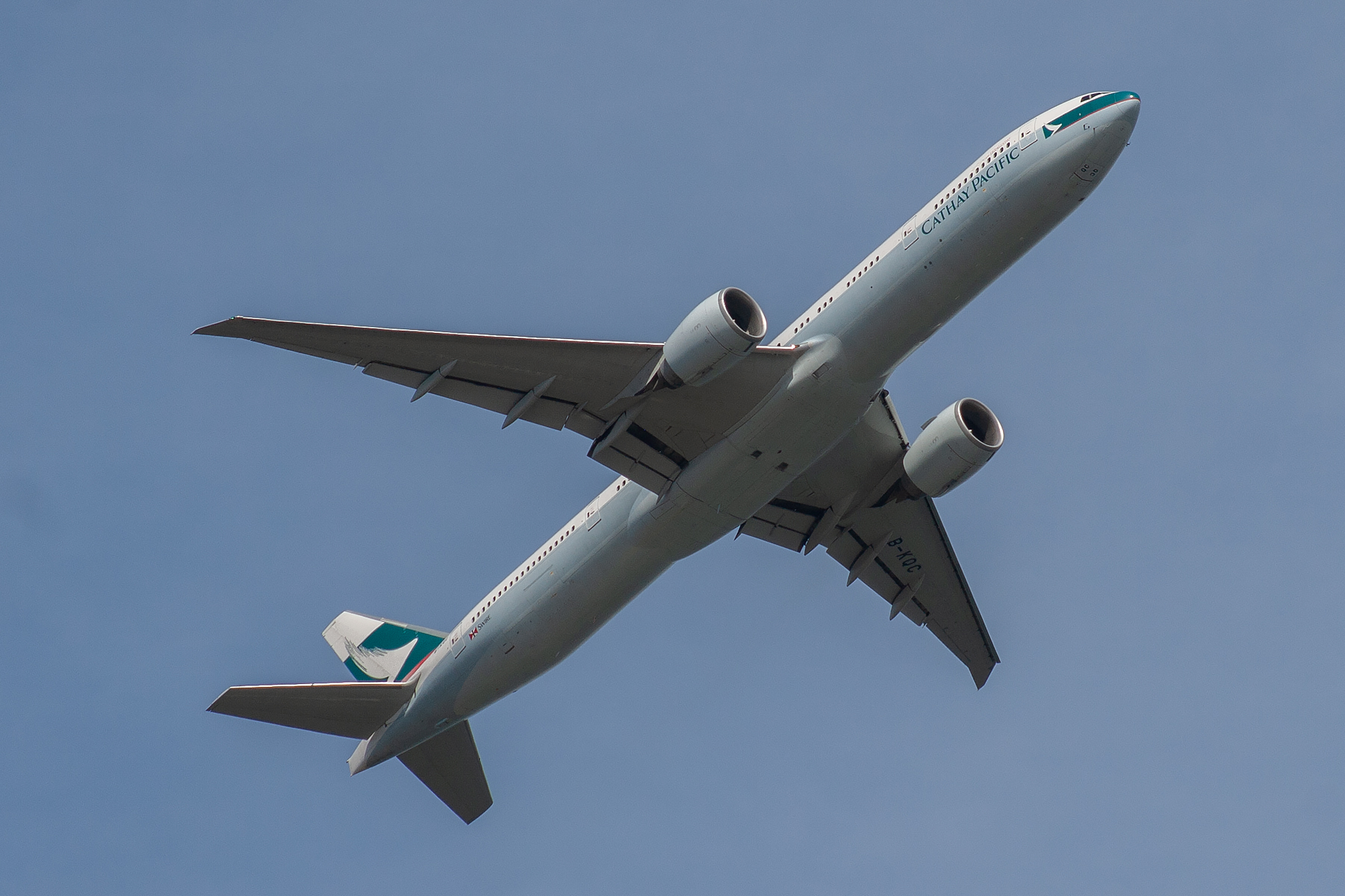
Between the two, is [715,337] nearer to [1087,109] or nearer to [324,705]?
[1087,109]

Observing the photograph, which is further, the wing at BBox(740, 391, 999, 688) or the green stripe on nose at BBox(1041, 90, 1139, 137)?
the wing at BBox(740, 391, 999, 688)

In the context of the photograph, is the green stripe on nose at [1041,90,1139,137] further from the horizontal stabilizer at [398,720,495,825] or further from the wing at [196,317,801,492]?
the horizontal stabilizer at [398,720,495,825]

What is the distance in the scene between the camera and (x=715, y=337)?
1013 inches

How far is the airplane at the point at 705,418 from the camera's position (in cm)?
2627

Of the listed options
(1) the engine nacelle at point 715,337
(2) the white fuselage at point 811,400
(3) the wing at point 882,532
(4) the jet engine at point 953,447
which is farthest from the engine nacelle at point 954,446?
(1) the engine nacelle at point 715,337

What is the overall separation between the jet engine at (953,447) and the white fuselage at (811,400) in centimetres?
281

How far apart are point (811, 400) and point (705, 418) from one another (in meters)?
2.41


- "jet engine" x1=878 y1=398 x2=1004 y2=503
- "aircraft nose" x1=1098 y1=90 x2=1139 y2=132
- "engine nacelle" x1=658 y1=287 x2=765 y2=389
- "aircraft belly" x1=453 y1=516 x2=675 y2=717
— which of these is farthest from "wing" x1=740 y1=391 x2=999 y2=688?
"aircraft nose" x1=1098 y1=90 x2=1139 y2=132

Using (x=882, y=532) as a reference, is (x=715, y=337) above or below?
above

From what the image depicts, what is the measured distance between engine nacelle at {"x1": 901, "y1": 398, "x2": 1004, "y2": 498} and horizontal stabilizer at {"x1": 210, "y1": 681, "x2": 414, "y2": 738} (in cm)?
1332

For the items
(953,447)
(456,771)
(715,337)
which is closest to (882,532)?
(953,447)

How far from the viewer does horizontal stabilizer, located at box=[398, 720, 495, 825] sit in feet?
114

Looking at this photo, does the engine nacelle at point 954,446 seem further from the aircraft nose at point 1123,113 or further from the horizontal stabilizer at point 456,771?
the horizontal stabilizer at point 456,771

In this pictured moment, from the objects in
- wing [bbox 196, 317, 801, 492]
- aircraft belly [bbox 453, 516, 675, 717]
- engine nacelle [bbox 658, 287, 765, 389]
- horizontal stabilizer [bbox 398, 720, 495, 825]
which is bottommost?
horizontal stabilizer [bbox 398, 720, 495, 825]
